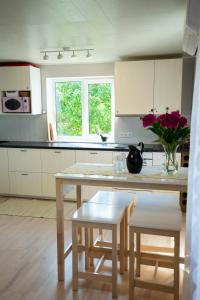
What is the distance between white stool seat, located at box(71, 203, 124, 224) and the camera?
2047mm

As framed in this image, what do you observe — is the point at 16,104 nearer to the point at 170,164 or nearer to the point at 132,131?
the point at 132,131

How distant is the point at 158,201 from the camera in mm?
2371

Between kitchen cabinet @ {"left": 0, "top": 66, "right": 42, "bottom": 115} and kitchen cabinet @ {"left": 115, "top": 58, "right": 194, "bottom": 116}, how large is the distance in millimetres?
1334

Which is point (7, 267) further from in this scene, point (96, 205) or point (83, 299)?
point (96, 205)

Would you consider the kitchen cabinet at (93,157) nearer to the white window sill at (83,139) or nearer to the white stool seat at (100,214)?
the white window sill at (83,139)

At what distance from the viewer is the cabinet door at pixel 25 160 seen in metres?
4.27

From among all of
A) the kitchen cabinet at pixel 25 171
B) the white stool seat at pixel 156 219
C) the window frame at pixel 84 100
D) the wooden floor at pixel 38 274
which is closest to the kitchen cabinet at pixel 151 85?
the window frame at pixel 84 100

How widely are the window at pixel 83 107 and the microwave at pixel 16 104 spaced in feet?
1.92

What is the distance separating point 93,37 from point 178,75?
145cm

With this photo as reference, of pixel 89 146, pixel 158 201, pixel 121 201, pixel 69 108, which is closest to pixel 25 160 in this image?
pixel 89 146

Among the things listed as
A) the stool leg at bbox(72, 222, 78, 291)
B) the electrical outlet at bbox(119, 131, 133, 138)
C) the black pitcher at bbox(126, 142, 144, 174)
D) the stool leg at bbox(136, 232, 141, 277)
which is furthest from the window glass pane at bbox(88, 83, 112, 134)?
the stool leg at bbox(72, 222, 78, 291)

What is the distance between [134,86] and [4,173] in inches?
95.6

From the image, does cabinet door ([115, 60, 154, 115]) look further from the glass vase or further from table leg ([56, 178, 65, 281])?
table leg ([56, 178, 65, 281])

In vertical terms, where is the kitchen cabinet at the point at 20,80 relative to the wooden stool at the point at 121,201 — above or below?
above
